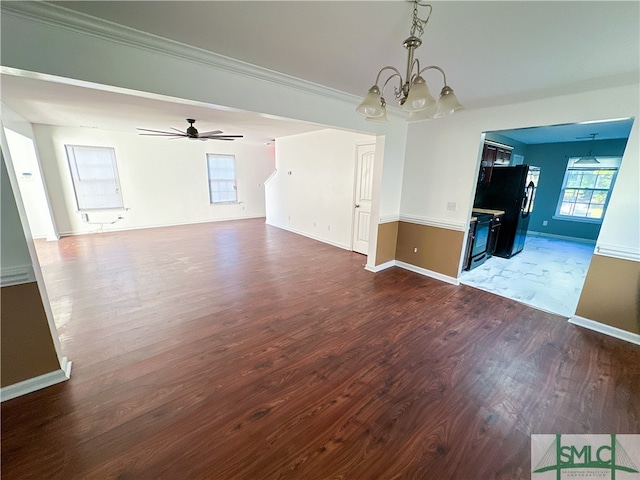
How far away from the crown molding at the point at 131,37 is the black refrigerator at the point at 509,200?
4.24 m

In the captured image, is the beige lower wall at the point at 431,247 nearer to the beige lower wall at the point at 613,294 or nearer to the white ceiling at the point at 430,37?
the beige lower wall at the point at 613,294

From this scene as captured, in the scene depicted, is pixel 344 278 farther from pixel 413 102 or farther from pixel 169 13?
pixel 169 13

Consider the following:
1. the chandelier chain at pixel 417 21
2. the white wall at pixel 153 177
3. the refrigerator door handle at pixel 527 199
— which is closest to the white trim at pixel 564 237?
the refrigerator door handle at pixel 527 199

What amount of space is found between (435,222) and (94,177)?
7.78 metres

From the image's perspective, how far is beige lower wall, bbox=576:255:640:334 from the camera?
248 cm

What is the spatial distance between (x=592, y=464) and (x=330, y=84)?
3539 millimetres

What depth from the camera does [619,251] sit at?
2518 millimetres

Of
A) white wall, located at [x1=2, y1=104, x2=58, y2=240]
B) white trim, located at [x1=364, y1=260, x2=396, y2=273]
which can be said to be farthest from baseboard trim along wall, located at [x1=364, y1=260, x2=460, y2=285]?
white wall, located at [x1=2, y1=104, x2=58, y2=240]

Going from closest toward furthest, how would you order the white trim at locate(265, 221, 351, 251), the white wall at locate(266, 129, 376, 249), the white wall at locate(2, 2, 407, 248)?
1. the white wall at locate(2, 2, 407, 248)
2. the white wall at locate(266, 129, 376, 249)
3. the white trim at locate(265, 221, 351, 251)

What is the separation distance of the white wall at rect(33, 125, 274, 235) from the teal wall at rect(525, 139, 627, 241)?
799 cm

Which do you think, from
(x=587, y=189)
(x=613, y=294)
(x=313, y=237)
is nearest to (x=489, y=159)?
(x=613, y=294)

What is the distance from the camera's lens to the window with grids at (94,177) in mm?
5828

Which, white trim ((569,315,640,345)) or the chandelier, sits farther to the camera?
white trim ((569,315,640,345))

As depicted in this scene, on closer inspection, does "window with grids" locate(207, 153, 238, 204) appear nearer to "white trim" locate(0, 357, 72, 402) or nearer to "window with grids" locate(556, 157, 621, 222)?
"white trim" locate(0, 357, 72, 402)
